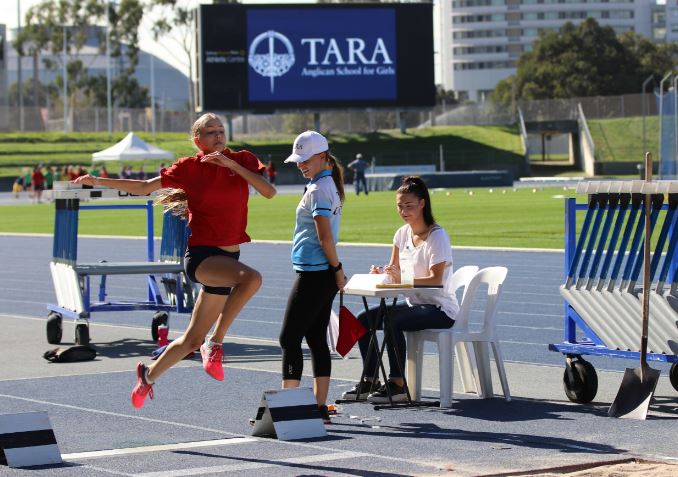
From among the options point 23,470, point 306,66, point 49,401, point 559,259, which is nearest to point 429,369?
point 49,401

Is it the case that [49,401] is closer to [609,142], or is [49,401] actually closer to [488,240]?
[488,240]

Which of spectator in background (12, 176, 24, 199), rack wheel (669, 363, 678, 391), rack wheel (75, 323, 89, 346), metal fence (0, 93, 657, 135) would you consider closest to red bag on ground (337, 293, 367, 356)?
rack wheel (669, 363, 678, 391)

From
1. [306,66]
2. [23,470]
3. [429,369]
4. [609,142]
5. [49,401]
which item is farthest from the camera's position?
[609,142]

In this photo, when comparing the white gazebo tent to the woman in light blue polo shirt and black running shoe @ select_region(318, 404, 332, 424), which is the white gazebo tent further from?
black running shoe @ select_region(318, 404, 332, 424)

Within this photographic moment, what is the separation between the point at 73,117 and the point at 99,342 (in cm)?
9133

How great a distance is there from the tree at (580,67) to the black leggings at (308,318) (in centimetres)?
12283

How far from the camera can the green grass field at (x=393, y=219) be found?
30.7 m

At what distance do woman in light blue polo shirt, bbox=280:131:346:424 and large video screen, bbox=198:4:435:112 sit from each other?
7390 centimetres

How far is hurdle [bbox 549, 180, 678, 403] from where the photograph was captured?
9.72 m

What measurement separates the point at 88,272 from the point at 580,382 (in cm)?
593

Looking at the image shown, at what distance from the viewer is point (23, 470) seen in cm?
784

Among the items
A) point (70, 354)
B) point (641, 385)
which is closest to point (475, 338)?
point (641, 385)

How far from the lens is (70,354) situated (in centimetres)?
1277

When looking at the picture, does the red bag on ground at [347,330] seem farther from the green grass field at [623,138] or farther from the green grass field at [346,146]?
the green grass field at [623,138]
